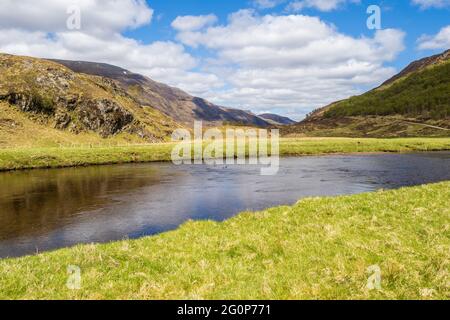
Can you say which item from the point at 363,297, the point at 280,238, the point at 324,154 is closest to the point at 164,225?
the point at 280,238

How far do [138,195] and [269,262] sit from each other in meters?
27.1

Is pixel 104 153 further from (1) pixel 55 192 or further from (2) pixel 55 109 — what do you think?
(2) pixel 55 109

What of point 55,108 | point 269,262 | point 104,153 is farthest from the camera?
point 55,108

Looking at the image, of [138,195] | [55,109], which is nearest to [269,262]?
[138,195]

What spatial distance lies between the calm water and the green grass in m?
8.34

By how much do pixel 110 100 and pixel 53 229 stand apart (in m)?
111

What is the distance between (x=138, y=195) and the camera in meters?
38.7

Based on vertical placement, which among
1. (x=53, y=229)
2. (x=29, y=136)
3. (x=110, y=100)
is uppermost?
(x=110, y=100)

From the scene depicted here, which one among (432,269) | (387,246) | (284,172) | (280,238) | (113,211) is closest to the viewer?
(432,269)

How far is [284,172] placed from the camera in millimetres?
56594

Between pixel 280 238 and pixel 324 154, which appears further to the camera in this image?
pixel 324 154

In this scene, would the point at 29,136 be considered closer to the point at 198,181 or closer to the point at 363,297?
the point at 198,181

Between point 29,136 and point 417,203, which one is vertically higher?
point 29,136
